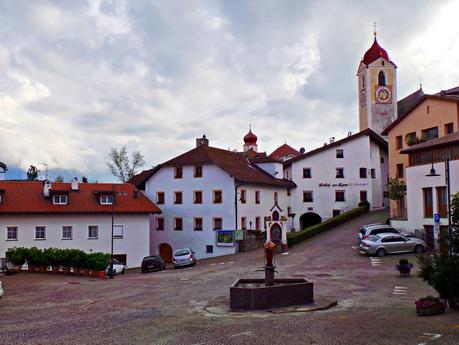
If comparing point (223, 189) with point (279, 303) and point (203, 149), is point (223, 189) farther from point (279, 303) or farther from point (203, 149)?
point (279, 303)

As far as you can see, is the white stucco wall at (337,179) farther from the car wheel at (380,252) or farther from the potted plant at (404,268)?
the potted plant at (404,268)

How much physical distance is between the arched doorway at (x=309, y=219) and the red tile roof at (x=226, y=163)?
395 centimetres

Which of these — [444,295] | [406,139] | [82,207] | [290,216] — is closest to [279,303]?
[444,295]

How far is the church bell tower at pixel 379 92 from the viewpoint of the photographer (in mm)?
77062

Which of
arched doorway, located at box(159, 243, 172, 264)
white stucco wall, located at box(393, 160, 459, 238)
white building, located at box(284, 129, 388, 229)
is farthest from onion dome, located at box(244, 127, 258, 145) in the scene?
white stucco wall, located at box(393, 160, 459, 238)

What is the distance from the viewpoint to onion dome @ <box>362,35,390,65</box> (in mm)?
78750

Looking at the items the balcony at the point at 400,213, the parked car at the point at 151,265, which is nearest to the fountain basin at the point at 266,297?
the parked car at the point at 151,265

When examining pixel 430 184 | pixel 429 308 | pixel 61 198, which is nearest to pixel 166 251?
pixel 61 198

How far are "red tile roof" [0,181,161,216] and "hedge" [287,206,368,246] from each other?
12.3 m

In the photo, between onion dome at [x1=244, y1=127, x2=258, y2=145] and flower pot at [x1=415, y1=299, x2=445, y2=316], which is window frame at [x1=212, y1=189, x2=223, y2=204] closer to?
flower pot at [x1=415, y1=299, x2=445, y2=316]

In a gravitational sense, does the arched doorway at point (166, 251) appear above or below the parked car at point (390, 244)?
below

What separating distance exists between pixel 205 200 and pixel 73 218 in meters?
12.1

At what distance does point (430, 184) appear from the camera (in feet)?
121

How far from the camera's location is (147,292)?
23328mm
